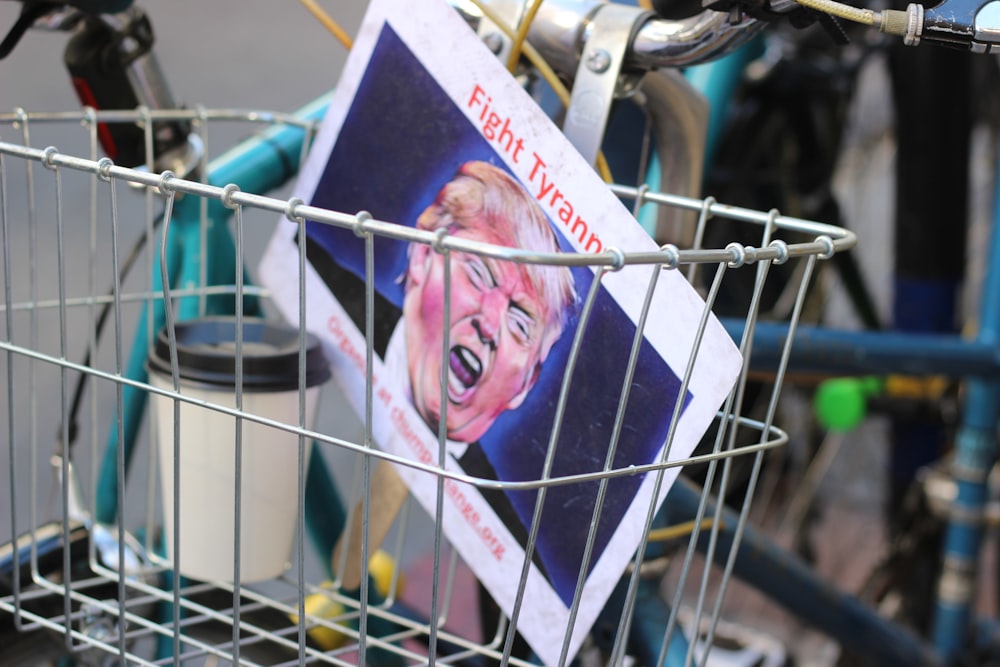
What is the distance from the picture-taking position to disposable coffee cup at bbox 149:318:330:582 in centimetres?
50

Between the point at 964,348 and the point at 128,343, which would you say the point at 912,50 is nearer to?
the point at 964,348

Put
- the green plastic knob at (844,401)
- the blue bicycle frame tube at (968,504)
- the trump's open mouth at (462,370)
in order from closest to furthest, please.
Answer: the trump's open mouth at (462,370) < the blue bicycle frame tube at (968,504) < the green plastic knob at (844,401)

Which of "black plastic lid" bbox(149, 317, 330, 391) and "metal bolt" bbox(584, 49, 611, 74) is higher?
"metal bolt" bbox(584, 49, 611, 74)

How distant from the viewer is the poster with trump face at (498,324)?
412 millimetres

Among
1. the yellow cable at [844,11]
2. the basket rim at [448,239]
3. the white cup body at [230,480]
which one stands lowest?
the white cup body at [230,480]

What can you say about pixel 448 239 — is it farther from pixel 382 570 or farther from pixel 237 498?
pixel 382 570

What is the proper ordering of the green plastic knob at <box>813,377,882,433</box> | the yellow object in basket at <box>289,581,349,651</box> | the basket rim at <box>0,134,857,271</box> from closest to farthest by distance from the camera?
the basket rim at <box>0,134,857,271</box>
the yellow object in basket at <box>289,581,349,651</box>
the green plastic knob at <box>813,377,882,433</box>

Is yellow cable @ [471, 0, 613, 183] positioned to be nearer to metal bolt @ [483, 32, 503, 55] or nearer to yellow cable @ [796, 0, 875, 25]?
metal bolt @ [483, 32, 503, 55]

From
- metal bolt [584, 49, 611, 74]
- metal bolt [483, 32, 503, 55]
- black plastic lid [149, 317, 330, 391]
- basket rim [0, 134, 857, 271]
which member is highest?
metal bolt [483, 32, 503, 55]

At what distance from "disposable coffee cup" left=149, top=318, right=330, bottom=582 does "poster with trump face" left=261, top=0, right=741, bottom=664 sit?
39 millimetres

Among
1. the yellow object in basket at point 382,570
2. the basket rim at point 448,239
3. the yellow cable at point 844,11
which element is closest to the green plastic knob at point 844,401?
the yellow object in basket at point 382,570

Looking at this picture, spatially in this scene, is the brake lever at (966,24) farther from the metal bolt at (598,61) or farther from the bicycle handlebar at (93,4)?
the bicycle handlebar at (93,4)

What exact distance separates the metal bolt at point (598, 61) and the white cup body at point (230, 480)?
210 millimetres

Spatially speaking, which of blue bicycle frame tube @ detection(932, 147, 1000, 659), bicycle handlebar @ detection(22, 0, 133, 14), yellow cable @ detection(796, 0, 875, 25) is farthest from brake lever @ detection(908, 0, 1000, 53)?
blue bicycle frame tube @ detection(932, 147, 1000, 659)
